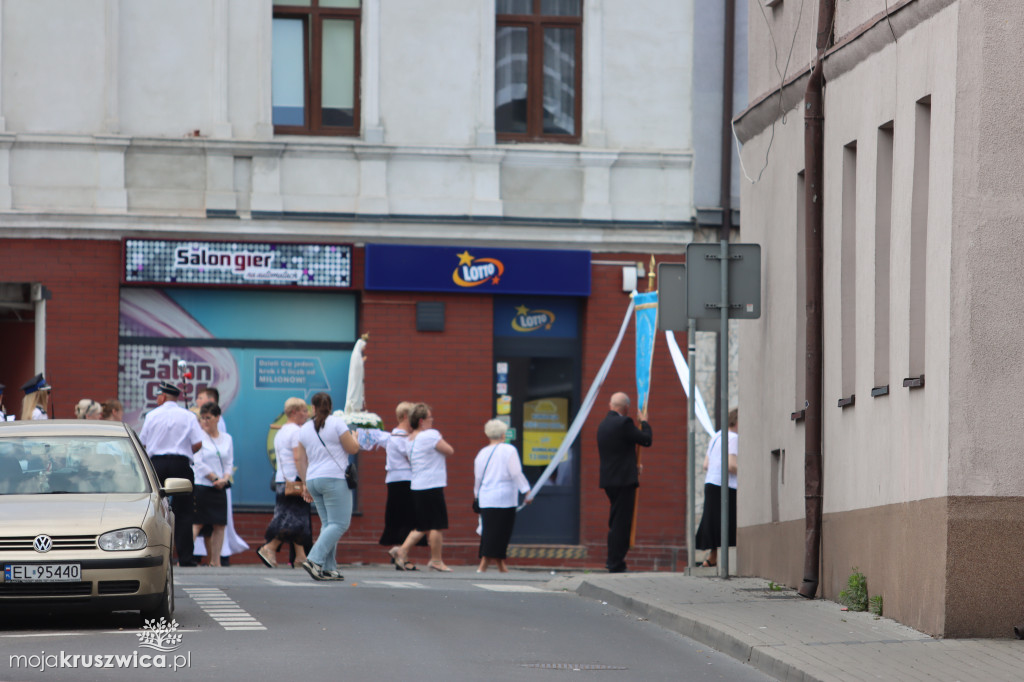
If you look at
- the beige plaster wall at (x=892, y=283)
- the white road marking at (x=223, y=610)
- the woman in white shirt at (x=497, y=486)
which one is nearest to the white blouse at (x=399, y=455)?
the woman in white shirt at (x=497, y=486)

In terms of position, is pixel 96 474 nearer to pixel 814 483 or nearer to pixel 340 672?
pixel 340 672

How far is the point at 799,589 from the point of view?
46.4 feet

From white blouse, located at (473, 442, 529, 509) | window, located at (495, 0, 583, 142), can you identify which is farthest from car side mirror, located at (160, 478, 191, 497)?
window, located at (495, 0, 583, 142)

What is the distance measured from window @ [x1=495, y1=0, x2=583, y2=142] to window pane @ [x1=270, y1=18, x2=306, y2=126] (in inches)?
100

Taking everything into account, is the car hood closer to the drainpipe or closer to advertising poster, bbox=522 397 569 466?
the drainpipe

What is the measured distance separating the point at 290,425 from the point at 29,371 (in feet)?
17.1

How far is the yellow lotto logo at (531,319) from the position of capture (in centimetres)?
2278

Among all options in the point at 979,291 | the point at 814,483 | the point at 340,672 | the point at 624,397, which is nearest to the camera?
the point at 340,672

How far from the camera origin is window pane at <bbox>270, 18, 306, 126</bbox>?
22484mm

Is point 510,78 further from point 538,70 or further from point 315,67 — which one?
point 315,67

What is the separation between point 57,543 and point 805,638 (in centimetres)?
477

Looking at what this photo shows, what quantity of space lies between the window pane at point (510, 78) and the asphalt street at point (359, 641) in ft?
28.8

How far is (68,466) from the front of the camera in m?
12.2

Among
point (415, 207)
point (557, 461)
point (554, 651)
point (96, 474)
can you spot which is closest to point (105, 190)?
point (415, 207)
